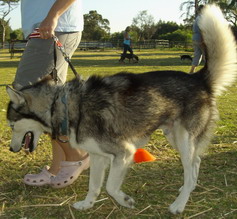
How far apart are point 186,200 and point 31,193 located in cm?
150

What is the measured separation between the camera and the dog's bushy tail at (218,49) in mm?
2967

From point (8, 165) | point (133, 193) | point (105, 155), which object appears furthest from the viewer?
point (8, 165)

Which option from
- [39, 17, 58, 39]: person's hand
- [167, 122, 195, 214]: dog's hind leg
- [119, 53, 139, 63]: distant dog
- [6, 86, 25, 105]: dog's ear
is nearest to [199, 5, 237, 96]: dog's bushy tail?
[167, 122, 195, 214]: dog's hind leg

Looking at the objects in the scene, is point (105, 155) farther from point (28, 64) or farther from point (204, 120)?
point (28, 64)

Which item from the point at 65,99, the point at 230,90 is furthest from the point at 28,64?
the point at 230,90

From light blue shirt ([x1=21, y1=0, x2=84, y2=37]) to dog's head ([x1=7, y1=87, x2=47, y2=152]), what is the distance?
0.78 meters

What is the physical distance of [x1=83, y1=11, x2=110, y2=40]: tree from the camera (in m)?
71.1

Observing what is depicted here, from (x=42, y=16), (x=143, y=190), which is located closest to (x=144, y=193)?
(x=143, y=190)

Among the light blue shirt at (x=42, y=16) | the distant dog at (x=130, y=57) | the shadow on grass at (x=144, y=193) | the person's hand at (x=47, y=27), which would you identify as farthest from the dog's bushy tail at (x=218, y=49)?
the distant dog at (x=130, y=57)

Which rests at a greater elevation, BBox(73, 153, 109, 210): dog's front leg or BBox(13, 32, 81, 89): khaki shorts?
BBox(13, 32, 81, 89): khaki shorts

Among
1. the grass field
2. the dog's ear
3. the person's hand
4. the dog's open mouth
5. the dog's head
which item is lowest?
the grass field

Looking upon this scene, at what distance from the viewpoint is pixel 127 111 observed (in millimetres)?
2834

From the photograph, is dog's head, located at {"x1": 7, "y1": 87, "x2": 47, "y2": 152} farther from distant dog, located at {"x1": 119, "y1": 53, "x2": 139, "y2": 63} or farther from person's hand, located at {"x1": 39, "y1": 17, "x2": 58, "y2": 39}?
distant dog, located at {"x1": 119, "y1": 53, "x2": 139, "y2": 63}

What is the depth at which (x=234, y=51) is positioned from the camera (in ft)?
10.1
